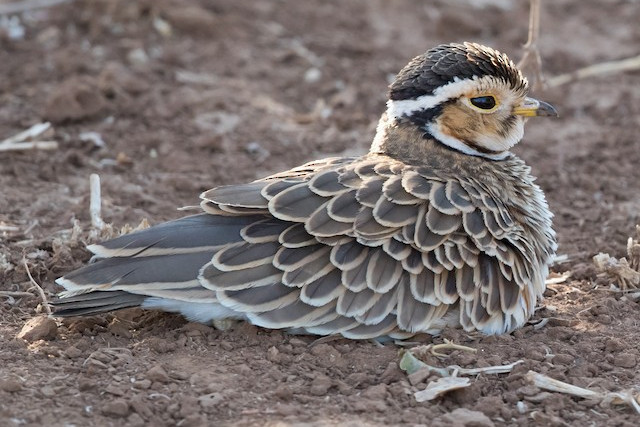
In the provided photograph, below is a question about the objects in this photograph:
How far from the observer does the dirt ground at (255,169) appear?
464 cm

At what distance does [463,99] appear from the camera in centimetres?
558

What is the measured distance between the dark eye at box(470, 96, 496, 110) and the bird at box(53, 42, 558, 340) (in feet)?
1.46

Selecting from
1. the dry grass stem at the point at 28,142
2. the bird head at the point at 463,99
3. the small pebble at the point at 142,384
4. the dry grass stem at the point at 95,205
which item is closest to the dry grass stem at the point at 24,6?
the dry grass stem at the point at 28,142

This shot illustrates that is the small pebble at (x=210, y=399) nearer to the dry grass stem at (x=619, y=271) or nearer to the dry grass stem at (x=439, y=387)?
the dry grass stem at (x=439, y=387)

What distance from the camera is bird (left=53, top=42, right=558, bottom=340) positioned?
197 inches

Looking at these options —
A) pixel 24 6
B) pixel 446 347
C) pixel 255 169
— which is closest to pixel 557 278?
pixel 446 347

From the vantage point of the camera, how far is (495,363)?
4.95 meters

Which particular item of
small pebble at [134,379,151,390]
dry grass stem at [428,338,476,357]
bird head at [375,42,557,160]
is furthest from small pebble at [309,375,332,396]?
bird head at [375,42,557,160]

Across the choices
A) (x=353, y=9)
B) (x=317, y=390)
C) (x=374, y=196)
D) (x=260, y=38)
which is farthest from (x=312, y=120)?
(x=317, y=390)

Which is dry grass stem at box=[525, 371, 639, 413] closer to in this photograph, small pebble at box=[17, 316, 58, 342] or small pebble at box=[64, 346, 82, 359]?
small pebble at box=[64, 346, 82, 359]

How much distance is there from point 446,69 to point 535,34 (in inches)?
60.7

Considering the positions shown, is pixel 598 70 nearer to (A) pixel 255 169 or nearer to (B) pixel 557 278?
(A) pixel 255 169

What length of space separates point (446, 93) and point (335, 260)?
3.60ft

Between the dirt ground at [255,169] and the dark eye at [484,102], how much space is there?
110 cm
